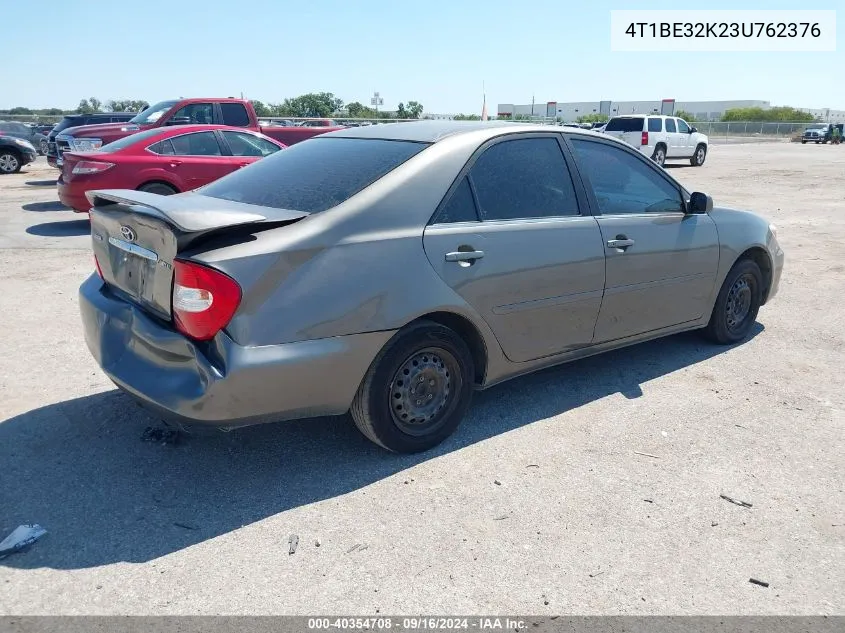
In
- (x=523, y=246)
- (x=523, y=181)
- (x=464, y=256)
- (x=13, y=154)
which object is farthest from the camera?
(x=13, y=154)

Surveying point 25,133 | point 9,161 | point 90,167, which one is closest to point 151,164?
point 90,167

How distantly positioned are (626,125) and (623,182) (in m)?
23.6

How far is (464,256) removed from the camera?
3623mm

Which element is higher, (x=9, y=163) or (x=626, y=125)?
(x=626, y=125)

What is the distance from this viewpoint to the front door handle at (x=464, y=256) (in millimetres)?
3583

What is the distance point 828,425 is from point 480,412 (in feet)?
6.68

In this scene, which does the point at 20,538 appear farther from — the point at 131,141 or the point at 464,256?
the point at 131,141

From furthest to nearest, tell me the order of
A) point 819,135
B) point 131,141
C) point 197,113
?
point 819,135 → point 197,113 → point 131,141

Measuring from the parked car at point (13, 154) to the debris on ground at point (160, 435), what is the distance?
19.2 meters

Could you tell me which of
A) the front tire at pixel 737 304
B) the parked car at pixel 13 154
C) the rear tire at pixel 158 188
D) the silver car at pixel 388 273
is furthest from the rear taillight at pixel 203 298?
the parked car at pixel 13 154

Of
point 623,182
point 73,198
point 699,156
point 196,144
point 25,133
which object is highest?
point 25,133

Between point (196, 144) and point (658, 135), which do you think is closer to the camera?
point (196, 144)

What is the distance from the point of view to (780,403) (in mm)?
4488

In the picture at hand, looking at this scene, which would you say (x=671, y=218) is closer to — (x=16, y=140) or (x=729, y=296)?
(x=729, y=296)
